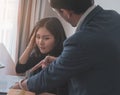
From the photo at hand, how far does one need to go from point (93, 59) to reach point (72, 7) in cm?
23

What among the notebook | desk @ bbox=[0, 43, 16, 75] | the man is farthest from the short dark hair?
desk @ bbox=[0, 43, 16, 75]

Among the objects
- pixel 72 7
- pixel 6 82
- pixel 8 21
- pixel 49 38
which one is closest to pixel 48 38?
pixel 49 38

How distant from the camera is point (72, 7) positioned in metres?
1.23

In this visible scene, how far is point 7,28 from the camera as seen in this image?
341 cm

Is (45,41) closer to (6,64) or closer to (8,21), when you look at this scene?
(6,64)

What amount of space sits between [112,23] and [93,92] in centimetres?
29

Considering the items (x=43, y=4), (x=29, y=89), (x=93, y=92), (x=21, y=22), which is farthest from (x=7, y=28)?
(x=93, y=92)

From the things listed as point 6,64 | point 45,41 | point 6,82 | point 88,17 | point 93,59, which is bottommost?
point 6,64

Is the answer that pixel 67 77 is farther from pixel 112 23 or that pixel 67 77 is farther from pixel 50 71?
pixel 112 23

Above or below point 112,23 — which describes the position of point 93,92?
below

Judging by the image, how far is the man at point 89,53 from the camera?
1178 millimetres

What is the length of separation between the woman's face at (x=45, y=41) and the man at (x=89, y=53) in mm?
732

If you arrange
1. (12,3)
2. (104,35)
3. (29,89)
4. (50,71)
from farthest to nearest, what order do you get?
1. (12,3)
2. (29,89)
3. (50,71)
4. (104,35)

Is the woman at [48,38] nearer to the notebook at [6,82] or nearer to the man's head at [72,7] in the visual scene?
the notebook at [6,82]
